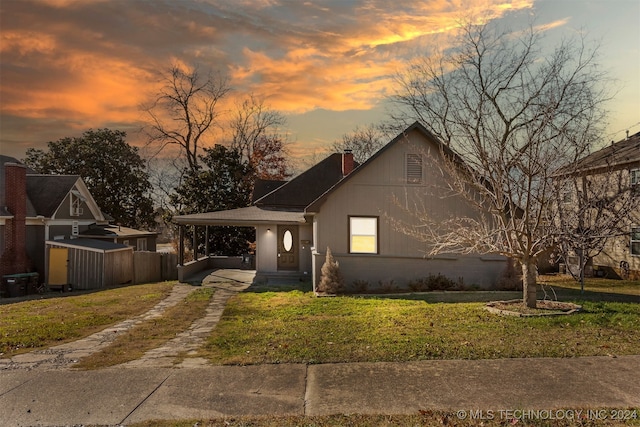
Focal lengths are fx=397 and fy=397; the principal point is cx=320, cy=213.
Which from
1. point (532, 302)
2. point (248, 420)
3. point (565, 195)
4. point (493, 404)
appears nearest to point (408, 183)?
point (565, 195)

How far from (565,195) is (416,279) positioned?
5729mm

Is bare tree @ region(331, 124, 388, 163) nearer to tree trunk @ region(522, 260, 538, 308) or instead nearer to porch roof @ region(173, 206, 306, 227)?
porch roof @ region(173, 206, 306, 227)

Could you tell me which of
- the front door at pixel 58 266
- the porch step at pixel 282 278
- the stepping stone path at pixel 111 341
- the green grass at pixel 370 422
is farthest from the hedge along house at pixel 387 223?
the front door at pixel 58 266

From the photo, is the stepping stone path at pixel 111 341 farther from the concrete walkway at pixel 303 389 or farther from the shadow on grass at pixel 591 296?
the shadow on grass at pixel 591 296

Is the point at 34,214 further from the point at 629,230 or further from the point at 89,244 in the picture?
the point at 629,230

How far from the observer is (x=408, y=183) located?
1503cm

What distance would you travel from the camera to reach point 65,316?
38.6 ft

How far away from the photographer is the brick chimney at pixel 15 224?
20.1 m

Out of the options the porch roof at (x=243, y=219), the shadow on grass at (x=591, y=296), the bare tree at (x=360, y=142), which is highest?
the bare tree at (x=360, y=142)

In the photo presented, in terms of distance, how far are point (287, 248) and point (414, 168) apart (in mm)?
7780

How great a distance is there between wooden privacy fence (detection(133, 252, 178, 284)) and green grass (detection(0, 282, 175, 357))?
4.62 m

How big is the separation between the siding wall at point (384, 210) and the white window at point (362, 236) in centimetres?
29

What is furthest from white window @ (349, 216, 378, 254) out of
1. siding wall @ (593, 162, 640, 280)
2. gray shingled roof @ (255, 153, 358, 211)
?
siding wall @ (593, 162, 640, 280)

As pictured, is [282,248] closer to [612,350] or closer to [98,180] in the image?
[612,350]
